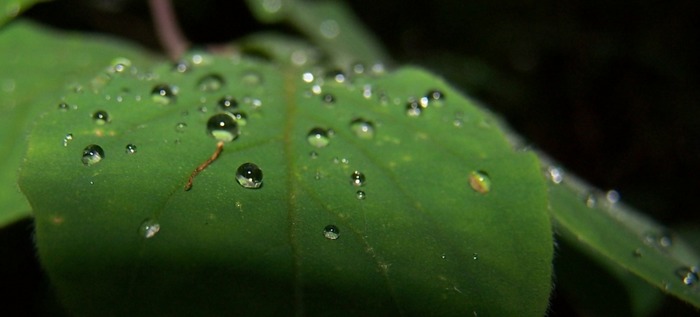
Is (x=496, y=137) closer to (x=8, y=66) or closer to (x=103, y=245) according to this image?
(x=103, y=245)

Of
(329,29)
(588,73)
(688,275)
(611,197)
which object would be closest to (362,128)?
(688,275)

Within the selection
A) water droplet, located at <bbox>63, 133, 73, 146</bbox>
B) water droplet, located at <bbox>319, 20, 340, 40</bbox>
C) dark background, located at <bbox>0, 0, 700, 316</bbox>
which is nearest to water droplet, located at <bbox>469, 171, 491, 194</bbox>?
water droplet, located at <bbox>63, 133, 73, 146</bbox>

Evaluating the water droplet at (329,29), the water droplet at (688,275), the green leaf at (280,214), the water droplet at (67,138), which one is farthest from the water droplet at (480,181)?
the water droplet at (329,29)

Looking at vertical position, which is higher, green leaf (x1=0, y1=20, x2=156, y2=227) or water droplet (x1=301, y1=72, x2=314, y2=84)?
green leaf (x1=0, y1=20, x2=156, y2=227)

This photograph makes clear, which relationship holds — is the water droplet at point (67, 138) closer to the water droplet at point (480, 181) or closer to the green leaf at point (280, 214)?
the green leaf at point (280, 214)

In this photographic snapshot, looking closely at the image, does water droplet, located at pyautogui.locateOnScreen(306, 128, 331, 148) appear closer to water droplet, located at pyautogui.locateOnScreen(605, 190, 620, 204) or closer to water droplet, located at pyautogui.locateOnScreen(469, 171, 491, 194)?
water droplet, located at pyautogui.locateOnScreen(469, 171, 491, 194)

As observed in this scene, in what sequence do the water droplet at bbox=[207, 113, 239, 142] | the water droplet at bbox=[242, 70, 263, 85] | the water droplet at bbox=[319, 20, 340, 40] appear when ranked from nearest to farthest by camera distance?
1. the water droplet at bbox=[207, 113, 239, 142]
2. the water droplet at bbox=[242, 70, 263, 85]
3. the water droplet at bbox=[319, 20, 340, 40]
